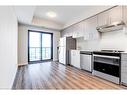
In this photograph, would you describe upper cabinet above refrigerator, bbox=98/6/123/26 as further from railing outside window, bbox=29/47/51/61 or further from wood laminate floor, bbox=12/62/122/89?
railing outside window, bbox=29/47/51/61

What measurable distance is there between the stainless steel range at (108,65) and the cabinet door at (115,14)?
1030 mm

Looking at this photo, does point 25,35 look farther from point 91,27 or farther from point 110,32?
point 110,32

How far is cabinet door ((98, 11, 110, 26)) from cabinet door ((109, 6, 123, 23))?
128 mm

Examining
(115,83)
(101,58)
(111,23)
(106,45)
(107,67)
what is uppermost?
(111,23)

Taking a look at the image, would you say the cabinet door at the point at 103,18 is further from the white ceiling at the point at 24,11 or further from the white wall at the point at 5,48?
the white wall at the point at 5,48

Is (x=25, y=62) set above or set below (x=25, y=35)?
A: below

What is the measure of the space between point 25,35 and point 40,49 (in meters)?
1.47

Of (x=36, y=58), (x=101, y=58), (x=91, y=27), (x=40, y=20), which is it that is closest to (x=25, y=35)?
(x=40, y=20)

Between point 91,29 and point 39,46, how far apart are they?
3.81 meters

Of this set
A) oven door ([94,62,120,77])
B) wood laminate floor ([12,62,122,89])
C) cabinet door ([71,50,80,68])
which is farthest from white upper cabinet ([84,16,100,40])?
wood laminate floor ([12,62,122,89])

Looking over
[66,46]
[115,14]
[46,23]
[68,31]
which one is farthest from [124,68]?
[46,23]

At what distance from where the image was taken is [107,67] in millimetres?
3197

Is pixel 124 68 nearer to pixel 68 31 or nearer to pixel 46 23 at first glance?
pixel 68 31

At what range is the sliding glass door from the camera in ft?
21.0
